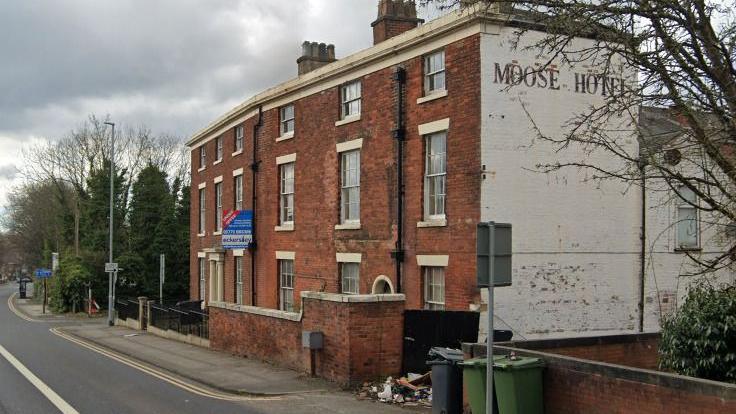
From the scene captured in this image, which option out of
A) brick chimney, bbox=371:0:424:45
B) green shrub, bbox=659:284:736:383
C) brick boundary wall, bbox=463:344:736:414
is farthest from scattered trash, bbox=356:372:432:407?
brick chimney, bbox=371:0:424:45

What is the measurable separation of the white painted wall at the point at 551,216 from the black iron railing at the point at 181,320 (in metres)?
11.7

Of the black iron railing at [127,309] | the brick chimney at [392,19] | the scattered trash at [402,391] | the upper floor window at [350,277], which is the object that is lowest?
the black iron railing at [127,309]

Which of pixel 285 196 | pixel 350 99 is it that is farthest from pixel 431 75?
pixel 285 196

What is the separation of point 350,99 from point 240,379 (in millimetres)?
9336

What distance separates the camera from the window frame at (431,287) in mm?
16469

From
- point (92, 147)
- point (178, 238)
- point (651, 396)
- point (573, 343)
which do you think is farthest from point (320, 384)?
point (92, 147)

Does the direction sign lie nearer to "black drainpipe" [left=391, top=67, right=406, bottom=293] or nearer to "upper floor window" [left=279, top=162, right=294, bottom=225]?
"upper floor window" [left=279, top=162, right=294, bottom=225]

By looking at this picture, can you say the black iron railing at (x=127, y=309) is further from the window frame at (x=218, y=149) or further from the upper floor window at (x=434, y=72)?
the upper floor window at (x=434, y=72)

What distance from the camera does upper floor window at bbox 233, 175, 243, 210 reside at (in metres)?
29.0

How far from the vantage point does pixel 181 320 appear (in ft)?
85.1

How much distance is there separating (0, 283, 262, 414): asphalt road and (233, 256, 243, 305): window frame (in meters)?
8.10

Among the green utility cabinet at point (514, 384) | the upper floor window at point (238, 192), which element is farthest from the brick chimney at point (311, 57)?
the green utility cabinet at point (514, 384)

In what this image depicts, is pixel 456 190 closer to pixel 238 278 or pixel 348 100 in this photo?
pixel 348 100

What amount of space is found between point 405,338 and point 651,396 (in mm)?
6284
